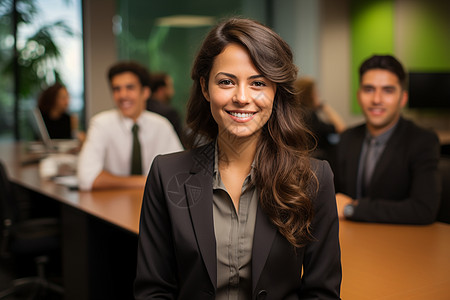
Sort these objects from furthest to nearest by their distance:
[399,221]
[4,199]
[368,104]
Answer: [4,199], [368,104], [399,221]

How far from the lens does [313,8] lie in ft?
26.2

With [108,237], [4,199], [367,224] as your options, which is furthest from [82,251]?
[367,224]

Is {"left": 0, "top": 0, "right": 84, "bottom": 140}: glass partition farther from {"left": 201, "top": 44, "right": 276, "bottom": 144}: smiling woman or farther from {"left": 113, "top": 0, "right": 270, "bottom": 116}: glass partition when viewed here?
{"left": 201, "top": 44, "right": 276, "bottom": 144}: smiling woman

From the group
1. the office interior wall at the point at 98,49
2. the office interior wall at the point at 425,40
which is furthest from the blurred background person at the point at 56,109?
the office interior wall at the point at 425,40

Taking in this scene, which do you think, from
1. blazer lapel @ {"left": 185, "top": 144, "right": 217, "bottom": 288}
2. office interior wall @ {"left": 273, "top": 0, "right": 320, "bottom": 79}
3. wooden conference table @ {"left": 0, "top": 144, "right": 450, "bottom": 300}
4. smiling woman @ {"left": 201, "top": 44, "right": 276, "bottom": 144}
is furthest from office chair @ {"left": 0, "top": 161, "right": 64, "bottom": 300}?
office interior wall @ {"left": 273, "top": 0, "right": 320, "bottom": 79}

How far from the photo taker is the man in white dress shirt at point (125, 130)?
3.31 metres

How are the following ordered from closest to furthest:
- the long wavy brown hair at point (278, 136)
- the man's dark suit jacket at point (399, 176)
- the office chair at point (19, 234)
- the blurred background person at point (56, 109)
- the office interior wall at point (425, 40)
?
the long wavy brown hair at point (278, 136) → the man's dark suit jacket at point (399, 176) → the office chair at point (19, 234) → the blurred background person at point (56, 109) → the office interior wall at point (425, 40)

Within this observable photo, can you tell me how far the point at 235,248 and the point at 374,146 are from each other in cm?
141

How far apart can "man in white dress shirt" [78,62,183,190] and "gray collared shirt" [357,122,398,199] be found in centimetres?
133

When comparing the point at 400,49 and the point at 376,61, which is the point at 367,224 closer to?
the point at 376,61

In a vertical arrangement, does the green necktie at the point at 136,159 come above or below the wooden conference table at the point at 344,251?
above

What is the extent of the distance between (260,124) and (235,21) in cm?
28

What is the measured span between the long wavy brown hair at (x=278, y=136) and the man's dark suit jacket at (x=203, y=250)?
0.11 ft

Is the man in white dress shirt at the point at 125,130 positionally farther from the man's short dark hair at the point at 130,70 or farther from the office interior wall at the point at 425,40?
the office interior wall at the point at 425,40
